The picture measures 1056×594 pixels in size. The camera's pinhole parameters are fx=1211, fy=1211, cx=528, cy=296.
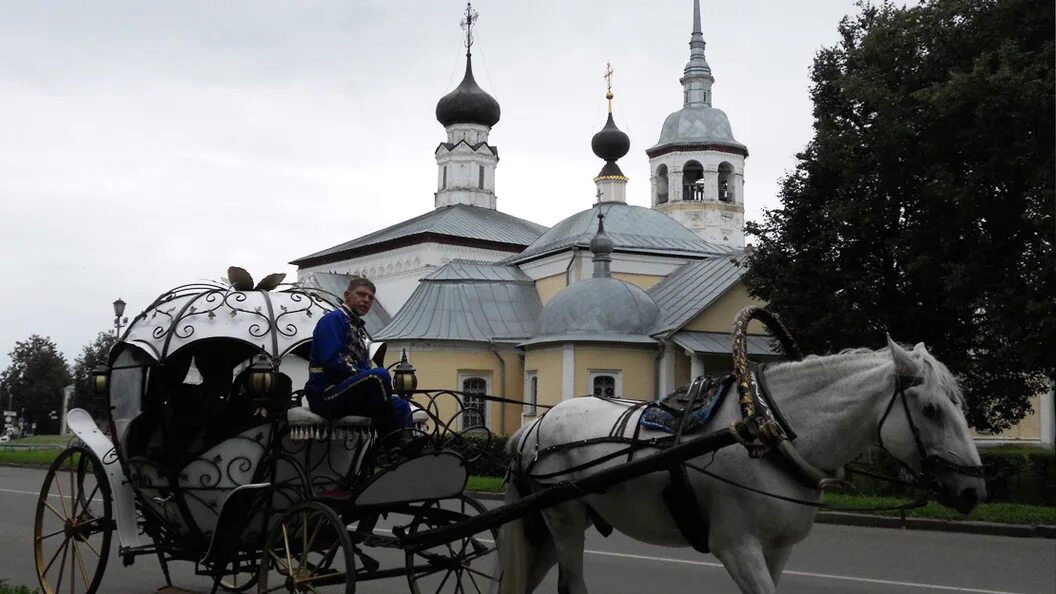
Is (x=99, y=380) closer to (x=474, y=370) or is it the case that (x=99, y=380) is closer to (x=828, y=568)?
(x=828, y=568)

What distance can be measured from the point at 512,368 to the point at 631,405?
107ft

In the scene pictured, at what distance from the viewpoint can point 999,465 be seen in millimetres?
19844

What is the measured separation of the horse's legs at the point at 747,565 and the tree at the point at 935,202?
1400 centimetres

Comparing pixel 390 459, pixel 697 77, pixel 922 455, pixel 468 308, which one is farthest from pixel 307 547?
pixel 697 77

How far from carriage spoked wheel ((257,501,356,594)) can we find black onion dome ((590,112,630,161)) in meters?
44.2

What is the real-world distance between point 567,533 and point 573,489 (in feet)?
1.62

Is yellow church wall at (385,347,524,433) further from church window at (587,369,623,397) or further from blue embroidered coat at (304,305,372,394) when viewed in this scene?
blue embroidered coat at (304,305,372,394)

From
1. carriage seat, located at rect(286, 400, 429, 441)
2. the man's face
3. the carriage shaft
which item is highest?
the man's face

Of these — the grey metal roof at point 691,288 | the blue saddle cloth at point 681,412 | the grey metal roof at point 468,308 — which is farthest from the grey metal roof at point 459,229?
the blue saddle cloth at point 681,412

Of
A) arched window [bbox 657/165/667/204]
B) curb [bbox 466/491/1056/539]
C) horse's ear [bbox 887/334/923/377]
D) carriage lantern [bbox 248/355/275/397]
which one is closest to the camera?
horse's ear [bbox 887/334/923/377]

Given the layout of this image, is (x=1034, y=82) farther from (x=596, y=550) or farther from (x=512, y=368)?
(x=512, y=368)

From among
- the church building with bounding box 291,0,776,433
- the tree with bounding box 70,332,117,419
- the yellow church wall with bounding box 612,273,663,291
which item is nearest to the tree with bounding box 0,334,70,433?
the tree with bounding box 70,332,117,419

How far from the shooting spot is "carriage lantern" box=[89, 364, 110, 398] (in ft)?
27.4

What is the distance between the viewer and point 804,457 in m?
5.89
